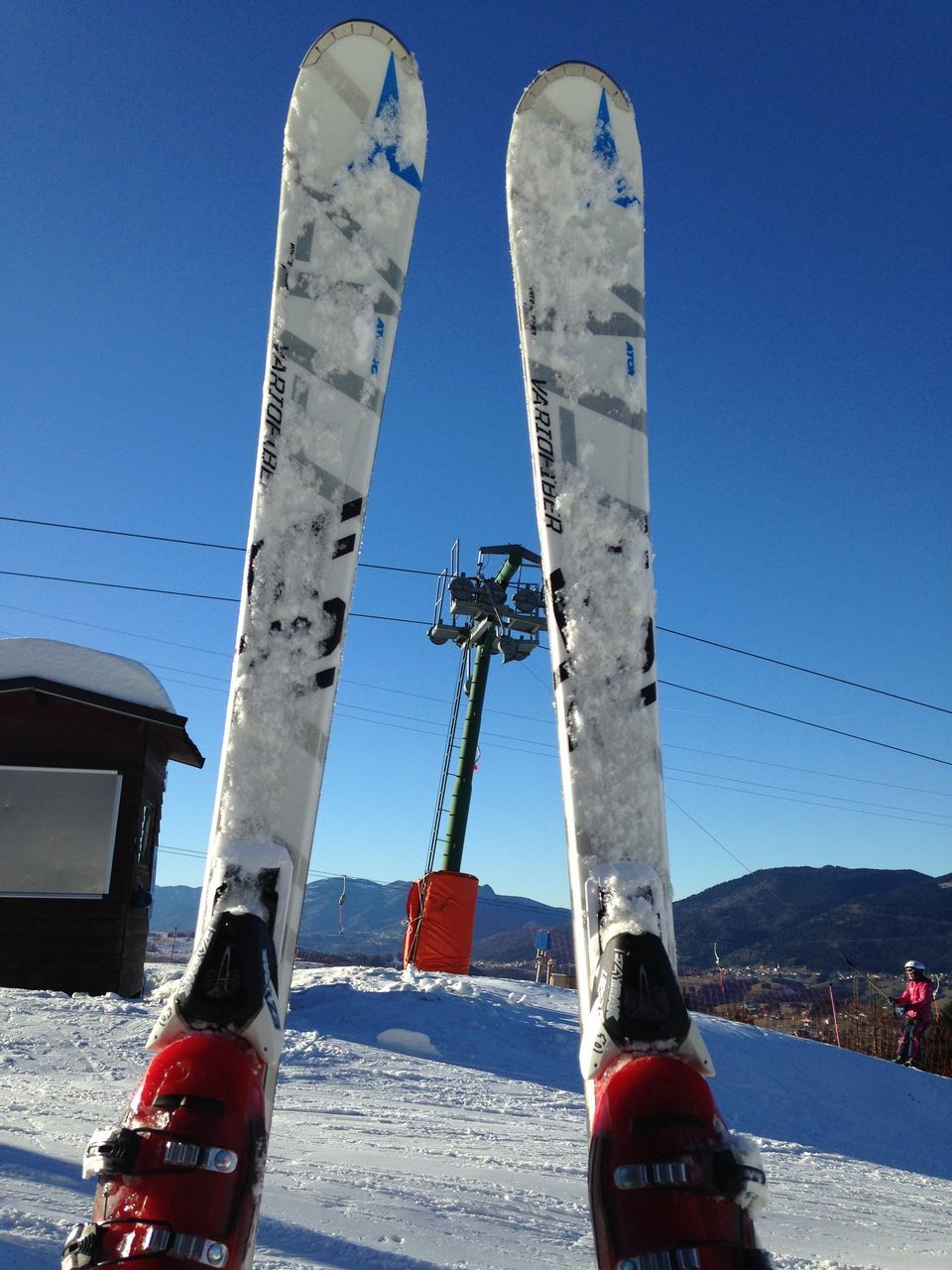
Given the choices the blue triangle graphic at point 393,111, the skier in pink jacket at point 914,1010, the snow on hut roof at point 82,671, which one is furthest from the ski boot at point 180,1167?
the skier in pink jacket at point 914,1010

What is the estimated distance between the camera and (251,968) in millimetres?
1944

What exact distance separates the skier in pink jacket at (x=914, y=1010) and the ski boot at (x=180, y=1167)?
40.2ft

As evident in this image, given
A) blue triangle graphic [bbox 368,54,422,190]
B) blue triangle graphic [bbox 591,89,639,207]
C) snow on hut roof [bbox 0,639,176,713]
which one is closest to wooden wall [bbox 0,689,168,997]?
snow on hut roof [bbox 0,639,176,713]

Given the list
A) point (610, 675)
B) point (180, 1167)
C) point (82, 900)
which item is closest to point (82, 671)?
point (82, 900)

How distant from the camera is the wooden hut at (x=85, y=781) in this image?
877cm

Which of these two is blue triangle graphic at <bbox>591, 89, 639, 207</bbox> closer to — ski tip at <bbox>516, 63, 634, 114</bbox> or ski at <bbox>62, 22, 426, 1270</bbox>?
ski tip at <bbox>516, 63, 634, 114</bbox>

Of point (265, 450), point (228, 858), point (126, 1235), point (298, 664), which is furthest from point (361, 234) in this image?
point (126, 1235)

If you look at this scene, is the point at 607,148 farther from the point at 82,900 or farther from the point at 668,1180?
the point at 82,900

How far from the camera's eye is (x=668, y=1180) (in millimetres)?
1630

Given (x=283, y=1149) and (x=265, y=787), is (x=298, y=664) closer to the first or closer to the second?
(x=265, y=787)

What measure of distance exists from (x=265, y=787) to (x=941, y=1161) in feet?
21.7

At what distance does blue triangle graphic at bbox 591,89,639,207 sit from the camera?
3.31 metres

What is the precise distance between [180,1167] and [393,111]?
3645mm

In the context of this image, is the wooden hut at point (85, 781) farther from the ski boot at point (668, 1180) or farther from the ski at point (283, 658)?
the ski boot at point (668, 1180)
